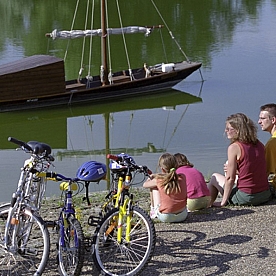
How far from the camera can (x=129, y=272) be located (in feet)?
16.7

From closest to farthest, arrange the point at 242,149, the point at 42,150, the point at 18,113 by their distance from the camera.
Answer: the point at 42,150
the point at 242,149
the point at 18,113

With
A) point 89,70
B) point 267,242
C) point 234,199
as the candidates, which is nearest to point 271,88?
point 89,70

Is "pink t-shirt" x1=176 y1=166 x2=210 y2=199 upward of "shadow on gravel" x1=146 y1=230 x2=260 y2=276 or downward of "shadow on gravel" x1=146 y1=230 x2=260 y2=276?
upward

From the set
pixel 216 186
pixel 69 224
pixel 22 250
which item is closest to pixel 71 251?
pixel 69 224

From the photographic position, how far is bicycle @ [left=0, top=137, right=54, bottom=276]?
4.91m

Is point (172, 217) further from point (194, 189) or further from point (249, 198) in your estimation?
point (249, 198)

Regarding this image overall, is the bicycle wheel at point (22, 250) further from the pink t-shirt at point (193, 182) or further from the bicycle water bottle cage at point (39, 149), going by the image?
the pink t-shirt at point (193, 182)

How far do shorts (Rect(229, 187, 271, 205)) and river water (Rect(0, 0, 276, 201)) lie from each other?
126 inches

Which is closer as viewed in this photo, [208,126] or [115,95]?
[208,126]

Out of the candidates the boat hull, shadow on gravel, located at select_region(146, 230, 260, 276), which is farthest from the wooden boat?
shadow on gravel, located at select_region(146, 230, 260, 276)

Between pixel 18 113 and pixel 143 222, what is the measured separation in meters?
12.2

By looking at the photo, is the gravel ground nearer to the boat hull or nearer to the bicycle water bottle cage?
the bicycle water bottle cage

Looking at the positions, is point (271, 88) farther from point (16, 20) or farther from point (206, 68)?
point (16, 20)

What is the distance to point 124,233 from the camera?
17.3 ft
